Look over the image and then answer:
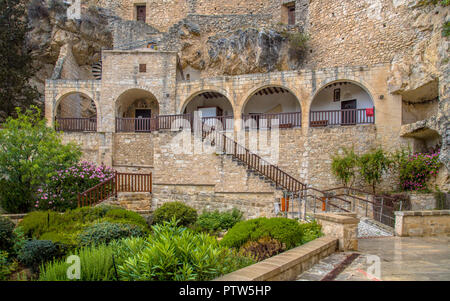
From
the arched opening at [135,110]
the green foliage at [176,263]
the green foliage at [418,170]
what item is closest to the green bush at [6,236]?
the green foliage at [176,263]

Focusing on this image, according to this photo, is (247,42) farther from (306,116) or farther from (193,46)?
(306,116)

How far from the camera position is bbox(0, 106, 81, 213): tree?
Result: 11477mm

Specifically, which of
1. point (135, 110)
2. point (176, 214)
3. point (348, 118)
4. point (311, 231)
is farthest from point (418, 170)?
point (135, 110)

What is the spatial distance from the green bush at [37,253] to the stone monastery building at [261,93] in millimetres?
5574

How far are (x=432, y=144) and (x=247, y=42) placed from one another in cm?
1125

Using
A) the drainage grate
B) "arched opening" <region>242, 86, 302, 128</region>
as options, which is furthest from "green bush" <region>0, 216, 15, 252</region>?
"arched opening" <region>242, 86, 302, 128</region>

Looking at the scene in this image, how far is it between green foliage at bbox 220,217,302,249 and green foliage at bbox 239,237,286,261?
0.36 feet

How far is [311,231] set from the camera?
265 inches

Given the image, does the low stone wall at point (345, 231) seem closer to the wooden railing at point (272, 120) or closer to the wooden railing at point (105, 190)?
the wooden railing at point (105, 190)

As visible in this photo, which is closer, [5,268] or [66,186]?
[5,268]

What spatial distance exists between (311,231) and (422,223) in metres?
3.51

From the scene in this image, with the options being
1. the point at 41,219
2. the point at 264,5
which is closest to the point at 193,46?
the point at 264,5

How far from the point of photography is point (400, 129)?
14.7m

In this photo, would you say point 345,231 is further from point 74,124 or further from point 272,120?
point 74,124
